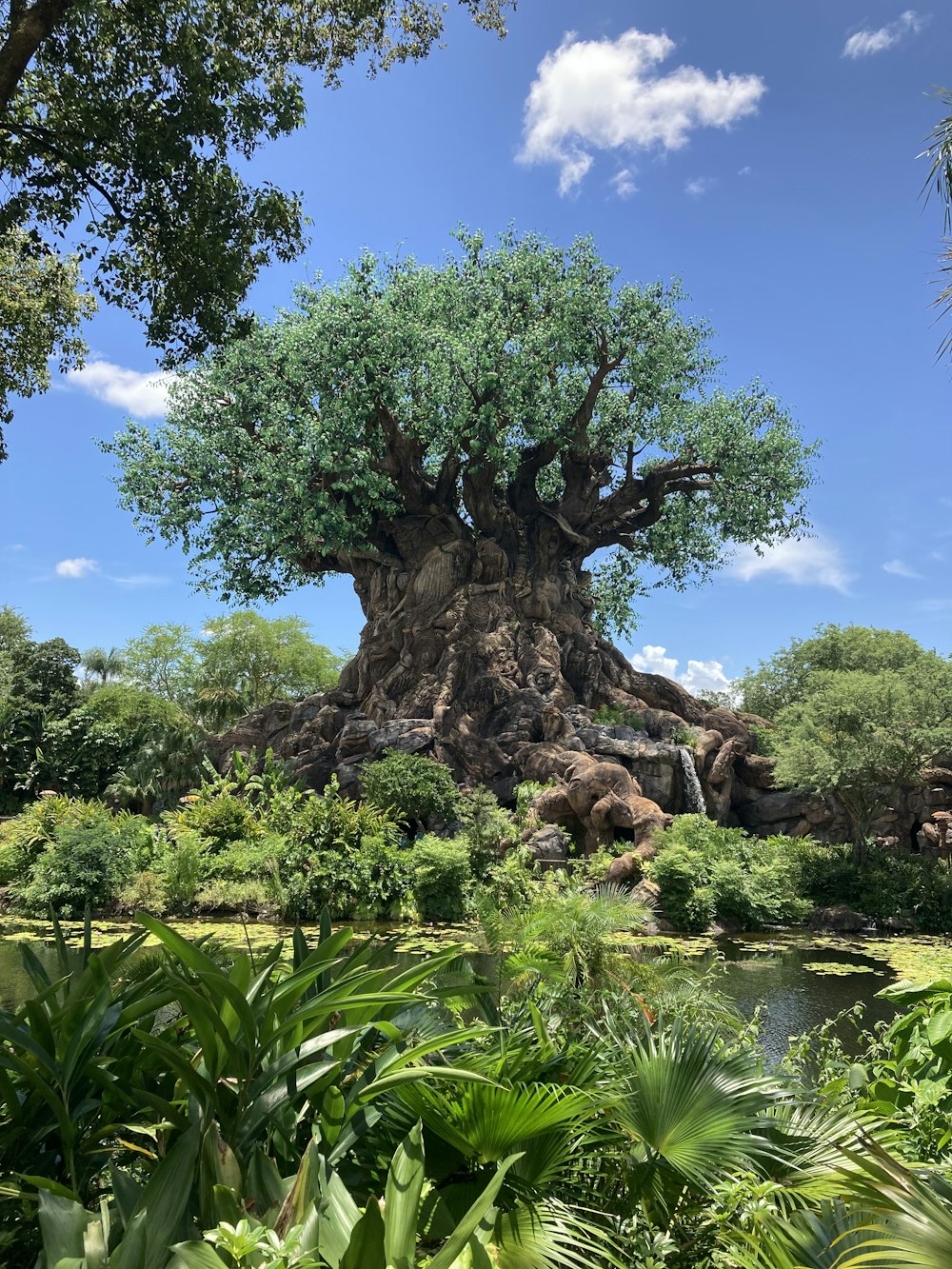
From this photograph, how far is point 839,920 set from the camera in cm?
1458

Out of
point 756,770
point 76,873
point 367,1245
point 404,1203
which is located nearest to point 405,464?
point 756,770

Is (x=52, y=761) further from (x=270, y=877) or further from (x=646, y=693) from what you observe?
(x=646, y=693)

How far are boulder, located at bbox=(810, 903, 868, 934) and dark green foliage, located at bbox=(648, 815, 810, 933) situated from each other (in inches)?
10.7

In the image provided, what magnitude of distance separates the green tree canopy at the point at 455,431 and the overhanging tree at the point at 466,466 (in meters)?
0.06

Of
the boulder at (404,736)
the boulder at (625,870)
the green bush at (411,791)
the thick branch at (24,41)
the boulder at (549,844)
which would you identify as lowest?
the boulder at (625,870)

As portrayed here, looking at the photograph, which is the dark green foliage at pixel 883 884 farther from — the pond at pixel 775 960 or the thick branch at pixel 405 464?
the thick branch at pixel 405 464

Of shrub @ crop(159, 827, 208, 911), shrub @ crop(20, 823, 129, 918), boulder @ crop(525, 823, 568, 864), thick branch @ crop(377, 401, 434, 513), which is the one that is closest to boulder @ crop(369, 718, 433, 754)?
boulder @ crop(525, 823, 568, 864)

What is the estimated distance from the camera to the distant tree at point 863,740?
1633 centimetres

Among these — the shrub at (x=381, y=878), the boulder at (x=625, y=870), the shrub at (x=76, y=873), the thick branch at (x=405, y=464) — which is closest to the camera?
the shrub at (x=76, y=873)

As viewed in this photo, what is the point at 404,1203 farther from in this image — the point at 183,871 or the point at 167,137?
the point at 183,871

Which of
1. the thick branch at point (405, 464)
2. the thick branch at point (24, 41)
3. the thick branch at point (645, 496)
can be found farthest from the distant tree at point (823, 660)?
the thick branch at point (24, 41)

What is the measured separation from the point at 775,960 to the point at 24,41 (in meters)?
12.4

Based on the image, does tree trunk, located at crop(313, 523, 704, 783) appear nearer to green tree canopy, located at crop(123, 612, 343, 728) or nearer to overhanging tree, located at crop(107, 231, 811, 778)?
overhanging tree, located at crop(107, 231, 811, 778)

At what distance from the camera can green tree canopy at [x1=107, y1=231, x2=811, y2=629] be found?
22.3 metres
